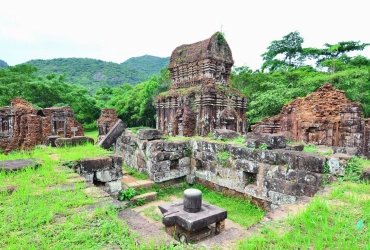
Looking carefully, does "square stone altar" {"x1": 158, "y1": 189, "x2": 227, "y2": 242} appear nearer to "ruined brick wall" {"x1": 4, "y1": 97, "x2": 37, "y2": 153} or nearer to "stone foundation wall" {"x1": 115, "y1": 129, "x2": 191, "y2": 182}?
"stone foundation wall" {"x1": 115, "y1": 129, "x2": 191, "y2": 182}

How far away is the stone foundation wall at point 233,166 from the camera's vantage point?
183 inches

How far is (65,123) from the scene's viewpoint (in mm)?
11883

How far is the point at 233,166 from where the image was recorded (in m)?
A: 5.95

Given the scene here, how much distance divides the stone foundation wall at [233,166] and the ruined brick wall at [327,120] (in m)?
4.54

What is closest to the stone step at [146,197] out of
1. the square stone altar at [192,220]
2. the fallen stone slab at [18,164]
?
the square stone altar at [192,220]

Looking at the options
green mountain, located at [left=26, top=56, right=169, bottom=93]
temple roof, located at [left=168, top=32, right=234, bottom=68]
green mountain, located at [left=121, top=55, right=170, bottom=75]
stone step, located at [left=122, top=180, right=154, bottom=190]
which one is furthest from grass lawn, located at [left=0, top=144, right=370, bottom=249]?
green mountain, located at [left=121, top=55, right=170, bottom=75]

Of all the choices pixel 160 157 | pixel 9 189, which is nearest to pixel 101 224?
pixel 9 189

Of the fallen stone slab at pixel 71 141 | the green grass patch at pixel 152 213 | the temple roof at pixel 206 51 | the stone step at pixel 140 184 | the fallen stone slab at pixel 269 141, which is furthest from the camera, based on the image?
the temple roof at pixel 206 51

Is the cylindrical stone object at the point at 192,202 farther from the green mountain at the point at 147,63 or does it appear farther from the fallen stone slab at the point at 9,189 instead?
the green mountain at the point at 147,63

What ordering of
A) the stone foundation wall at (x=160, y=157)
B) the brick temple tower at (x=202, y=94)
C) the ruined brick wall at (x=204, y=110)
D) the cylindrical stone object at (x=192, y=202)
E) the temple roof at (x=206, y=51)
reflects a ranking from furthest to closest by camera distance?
the temple roof at (x=206, y=51), the brick temple tower at (x=202, y=94), the ruined brick wall at (x=204, y=110), the stone foundation wall at (x=160, y=157), the cylindrical stone object at (x=192, y=202)

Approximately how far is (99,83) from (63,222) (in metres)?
56.4

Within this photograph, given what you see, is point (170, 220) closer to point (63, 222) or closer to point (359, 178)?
point (63, 222)

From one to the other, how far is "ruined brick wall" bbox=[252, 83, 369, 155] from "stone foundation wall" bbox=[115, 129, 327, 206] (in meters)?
4.54

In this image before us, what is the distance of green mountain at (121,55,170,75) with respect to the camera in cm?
7212
